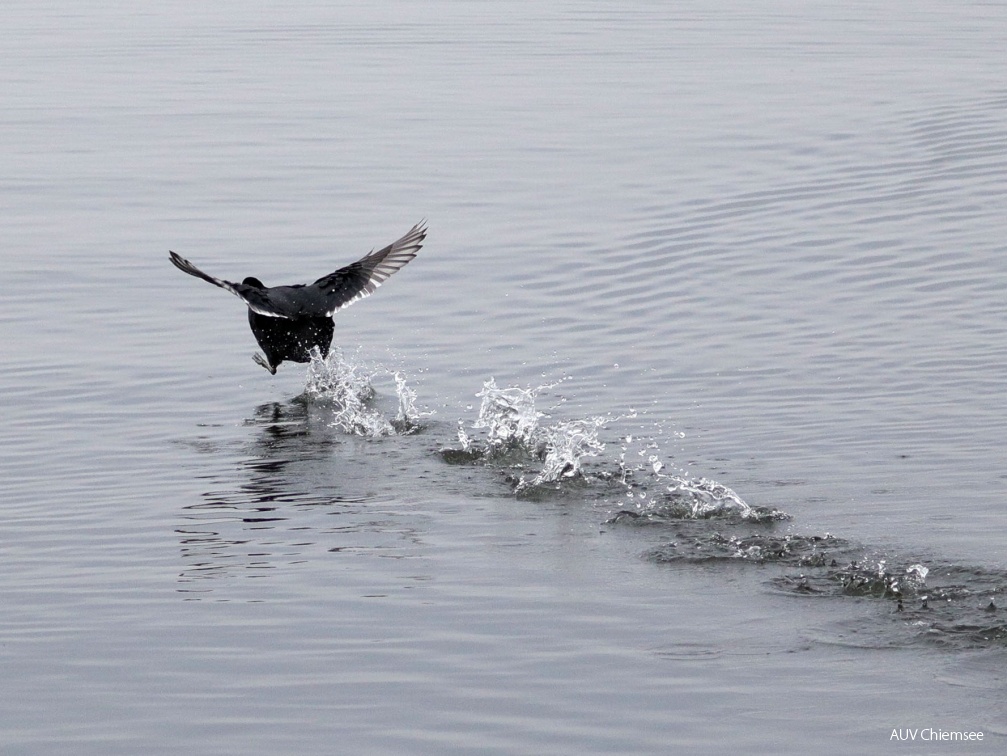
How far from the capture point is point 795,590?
7.39m

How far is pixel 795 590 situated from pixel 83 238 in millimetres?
11402

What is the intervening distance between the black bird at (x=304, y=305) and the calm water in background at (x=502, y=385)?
451mm

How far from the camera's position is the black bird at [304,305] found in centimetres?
1146

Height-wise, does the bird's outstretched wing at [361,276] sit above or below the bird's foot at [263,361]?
above

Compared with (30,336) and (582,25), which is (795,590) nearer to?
(30,336)

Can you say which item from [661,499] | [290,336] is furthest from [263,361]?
[661,499]

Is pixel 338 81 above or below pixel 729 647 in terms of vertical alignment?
above

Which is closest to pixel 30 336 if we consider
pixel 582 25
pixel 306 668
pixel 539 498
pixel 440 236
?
pixel 440 236

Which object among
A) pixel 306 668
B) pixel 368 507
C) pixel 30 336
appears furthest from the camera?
pixel 30 336

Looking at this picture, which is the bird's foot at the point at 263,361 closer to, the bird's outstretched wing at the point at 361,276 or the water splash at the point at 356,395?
the water splash at the point at 356,395

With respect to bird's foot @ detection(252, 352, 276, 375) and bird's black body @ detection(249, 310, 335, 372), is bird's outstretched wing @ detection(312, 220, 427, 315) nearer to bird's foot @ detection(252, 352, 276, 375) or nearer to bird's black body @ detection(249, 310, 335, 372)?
bird's black body @ detection(249, 310, 335, 372)

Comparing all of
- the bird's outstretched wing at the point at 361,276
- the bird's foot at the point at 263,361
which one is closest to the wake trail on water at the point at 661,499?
the bird's foot at the point at 263,361

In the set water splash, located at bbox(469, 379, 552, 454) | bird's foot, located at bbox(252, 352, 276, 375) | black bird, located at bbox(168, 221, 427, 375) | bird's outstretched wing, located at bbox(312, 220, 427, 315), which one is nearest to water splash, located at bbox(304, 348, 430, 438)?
black bird, located at bbox(168, 221, 427, 375)

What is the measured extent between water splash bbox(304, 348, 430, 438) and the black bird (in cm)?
17
